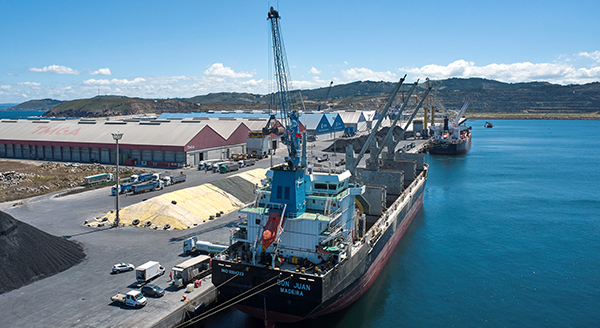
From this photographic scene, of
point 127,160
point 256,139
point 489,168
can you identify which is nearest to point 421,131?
point 489,168

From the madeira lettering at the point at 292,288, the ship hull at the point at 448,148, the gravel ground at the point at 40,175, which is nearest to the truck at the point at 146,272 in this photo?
the madeira lettering at the point at 292,288

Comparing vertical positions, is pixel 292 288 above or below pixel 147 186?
below

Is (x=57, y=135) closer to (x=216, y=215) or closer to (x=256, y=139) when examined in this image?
(x=256, y=139)

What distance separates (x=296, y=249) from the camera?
1169 inches

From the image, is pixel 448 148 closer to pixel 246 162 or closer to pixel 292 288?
pixel 246 162

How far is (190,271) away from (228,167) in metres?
50.8

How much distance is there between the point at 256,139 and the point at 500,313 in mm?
77883

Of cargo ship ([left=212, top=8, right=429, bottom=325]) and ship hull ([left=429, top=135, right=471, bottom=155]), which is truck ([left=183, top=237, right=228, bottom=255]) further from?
ship hull ([left=429, top=135, right=471, bottom=155])

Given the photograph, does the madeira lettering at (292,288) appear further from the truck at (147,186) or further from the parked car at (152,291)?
the truck at (147,186)

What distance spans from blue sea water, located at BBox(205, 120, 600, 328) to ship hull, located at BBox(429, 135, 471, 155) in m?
49.1

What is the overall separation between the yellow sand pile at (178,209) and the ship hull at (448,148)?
93.1 meters

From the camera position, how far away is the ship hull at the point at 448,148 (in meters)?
129

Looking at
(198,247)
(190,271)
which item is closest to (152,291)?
(190,271)

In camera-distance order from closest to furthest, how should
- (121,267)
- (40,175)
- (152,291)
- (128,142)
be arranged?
1. (152,291)
2. (121,267)
3. (40,175)
4. (128,142)
